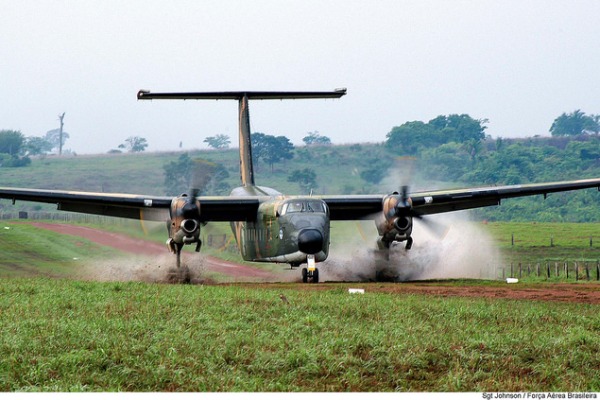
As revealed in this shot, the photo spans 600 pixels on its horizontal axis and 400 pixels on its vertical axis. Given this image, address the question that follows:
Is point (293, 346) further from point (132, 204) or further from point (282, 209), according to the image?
point (132, 204)

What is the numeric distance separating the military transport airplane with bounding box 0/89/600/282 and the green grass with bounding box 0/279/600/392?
39.5ft

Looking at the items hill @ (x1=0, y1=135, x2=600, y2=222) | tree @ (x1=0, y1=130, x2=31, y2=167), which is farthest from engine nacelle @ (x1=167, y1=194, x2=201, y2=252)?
tree @ (x1=0, y1=130, x2=31, y2=167)

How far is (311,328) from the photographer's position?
709 inches

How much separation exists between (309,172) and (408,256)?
262ft

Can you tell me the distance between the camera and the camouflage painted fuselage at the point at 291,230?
3356 cm

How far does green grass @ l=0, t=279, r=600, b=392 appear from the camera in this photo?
14094 millimetres

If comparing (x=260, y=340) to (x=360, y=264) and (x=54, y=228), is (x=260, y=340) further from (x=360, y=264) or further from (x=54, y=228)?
(x=54, y=228)

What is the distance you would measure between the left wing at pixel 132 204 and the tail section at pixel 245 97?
17.4ft

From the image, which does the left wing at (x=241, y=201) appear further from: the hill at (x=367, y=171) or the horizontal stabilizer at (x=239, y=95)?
the hill at (x=367, y=171)

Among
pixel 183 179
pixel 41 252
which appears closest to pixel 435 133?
pixel 183 179

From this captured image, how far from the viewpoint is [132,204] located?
122 ft

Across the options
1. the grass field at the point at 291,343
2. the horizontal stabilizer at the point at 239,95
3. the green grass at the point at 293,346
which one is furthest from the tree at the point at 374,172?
the green grass at the point at 293,346

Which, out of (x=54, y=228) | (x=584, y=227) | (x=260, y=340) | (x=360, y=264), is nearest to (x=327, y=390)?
(x=260, y=340)

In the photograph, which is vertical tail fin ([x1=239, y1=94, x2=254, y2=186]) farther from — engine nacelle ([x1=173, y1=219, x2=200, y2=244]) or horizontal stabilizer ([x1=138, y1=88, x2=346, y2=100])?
engine nacelle ([x1=173, y1=219, x2=200, y2=244])
